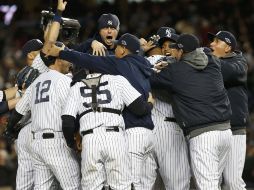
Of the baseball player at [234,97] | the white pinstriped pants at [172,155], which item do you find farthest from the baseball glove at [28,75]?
the baseball player at [234,97]

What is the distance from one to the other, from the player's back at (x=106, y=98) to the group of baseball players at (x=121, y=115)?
0.01 meters

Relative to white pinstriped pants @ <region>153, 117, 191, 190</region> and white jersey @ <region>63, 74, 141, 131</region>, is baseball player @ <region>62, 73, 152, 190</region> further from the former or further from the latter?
white pinstriped pants @ <region>153, 117, 191, 190</region>

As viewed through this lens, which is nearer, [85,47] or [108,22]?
[108,22]

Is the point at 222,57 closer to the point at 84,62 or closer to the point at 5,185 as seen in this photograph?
the point at 84,62

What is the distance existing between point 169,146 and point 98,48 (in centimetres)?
148

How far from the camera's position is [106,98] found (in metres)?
8.06

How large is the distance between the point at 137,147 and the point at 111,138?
64 cm

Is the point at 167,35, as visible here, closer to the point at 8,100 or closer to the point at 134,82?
the point at 134,82

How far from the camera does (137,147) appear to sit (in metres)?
8.51

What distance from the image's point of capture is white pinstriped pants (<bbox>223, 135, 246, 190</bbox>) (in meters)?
9.43

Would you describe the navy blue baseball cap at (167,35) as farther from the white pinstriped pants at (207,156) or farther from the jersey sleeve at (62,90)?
the jersey sleeve at (62,90)

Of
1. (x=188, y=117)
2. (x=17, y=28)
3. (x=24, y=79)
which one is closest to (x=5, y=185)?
(x=24, y=79)

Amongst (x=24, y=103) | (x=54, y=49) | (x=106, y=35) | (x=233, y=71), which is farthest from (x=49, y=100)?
(x=233, y=71)

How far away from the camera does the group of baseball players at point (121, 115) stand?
805cm
